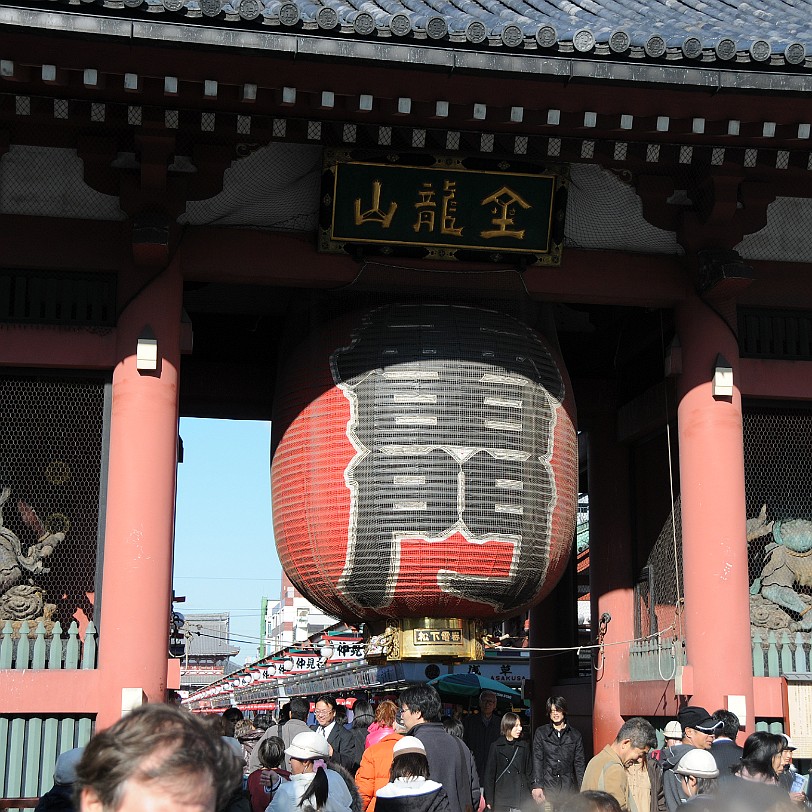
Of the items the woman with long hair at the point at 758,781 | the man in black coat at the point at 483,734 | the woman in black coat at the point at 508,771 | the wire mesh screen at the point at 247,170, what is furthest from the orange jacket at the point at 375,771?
the wire mesh screen at the point at 247,170

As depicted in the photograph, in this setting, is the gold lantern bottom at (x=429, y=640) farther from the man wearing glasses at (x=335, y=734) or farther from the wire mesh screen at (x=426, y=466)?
the man wearing glasses at (x=335, y=734)

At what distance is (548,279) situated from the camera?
28.9ft

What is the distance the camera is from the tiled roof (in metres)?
6.70

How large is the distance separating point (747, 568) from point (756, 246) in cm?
248

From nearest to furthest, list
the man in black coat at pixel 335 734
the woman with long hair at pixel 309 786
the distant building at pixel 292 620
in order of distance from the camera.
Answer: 1. the woman with long hair at pixel 309 786
2. the man in black coat at pixel 335 734
3. the distant building at pixel 292 620

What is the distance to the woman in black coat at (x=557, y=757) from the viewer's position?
26.1 feet

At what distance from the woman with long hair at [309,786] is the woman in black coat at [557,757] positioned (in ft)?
9.67

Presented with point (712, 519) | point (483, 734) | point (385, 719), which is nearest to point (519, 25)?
point (712, 519)

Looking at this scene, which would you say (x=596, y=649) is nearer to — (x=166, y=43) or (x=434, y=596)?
(x=434, y=596)

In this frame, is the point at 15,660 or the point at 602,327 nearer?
the point at 15,660

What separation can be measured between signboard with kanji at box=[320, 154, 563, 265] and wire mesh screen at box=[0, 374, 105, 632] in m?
2.09

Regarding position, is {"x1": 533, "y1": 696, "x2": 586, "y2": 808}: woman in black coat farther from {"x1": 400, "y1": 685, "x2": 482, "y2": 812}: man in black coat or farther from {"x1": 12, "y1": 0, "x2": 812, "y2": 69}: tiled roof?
{"x1": 12, "y1": 0, "x2": 812, "y2": 69}: tiled roof

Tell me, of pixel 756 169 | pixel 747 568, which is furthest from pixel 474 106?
pixel 747 568

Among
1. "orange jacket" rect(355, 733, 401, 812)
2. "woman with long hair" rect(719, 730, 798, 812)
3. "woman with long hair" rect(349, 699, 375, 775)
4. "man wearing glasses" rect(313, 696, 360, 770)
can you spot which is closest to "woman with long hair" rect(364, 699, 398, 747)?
"woman with long hair" rect(349, 699, 375, 775)
